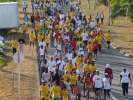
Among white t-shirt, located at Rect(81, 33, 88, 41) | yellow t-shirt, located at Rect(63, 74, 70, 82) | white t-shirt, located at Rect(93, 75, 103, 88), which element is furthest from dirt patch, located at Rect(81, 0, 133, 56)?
white t-shirt, located at Rect(93, 75, 103, 88)

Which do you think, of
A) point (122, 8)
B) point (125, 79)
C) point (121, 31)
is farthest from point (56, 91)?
point (122, 8)

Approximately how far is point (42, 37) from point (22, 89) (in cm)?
1014

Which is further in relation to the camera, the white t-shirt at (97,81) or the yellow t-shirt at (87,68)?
the yellow t-shirt at (87,68)

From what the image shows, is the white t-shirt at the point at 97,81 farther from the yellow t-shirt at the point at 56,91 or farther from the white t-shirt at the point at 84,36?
the white t-shirt at the point at 84,36

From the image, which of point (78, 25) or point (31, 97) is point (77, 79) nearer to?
point (31, 97)

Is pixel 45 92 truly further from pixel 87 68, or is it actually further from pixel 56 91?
pixel 87 68

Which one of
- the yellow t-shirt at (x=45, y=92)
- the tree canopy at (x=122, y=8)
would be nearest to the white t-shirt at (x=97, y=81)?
the yellow t-shirt at (x=45, y=92)

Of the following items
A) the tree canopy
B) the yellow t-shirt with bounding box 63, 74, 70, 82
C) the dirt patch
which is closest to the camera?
the yellow t-shirt with bounding box 63, 74, 70, 82

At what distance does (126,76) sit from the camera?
2469cm

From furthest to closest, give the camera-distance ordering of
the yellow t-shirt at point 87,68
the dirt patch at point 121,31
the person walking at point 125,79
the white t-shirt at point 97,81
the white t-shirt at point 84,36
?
the dirt patch at point 121,31 → the white t-shirt at point 84,36 → the yellow t-shirt at point 87,68 → the person walking at point 125,79 → the white t-shirt at point 97,81

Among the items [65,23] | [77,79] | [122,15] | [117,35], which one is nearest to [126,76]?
[77,79]

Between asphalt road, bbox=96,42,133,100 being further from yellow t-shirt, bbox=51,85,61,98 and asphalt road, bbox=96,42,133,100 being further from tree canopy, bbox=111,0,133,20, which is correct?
tree canopy, bbox=111,0,133,20

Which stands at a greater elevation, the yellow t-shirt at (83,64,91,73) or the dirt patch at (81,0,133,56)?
the yellow t-shirt at (83,64,91,73)

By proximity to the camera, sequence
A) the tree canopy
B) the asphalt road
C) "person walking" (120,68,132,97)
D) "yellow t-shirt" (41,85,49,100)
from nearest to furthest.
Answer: "yellow t-shirt" (41,85,49,100)
"person walking" (120,68,132,97)
the asphalt road
the tree canopy
